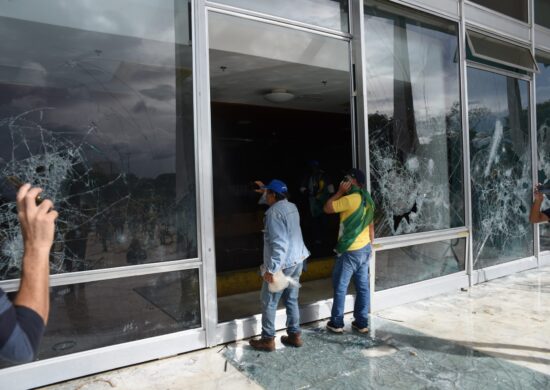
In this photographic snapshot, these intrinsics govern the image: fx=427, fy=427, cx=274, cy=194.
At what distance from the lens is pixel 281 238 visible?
3.83m

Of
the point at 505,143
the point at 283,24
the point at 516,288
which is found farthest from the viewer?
the point at 505,143

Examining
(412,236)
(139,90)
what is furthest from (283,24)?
(412,236)

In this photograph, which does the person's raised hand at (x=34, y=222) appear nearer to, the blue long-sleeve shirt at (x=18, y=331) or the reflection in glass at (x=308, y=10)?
the blue long-sleeve shirt at (x=18, y=331)

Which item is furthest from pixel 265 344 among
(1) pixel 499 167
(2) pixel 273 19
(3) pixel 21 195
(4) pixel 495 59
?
(4) pixel 495 59

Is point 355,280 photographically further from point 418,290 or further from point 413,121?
point 413,121

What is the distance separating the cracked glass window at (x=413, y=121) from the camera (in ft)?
17.1

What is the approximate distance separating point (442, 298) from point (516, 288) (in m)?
1.28

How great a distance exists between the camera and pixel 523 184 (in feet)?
23.0

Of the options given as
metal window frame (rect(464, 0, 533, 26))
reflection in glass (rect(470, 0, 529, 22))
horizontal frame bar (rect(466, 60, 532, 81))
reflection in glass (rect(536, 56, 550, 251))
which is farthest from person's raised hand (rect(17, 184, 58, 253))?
reflection in glass (rect(536, 56, 550, 251))

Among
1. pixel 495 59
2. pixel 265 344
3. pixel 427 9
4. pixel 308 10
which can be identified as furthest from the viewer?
pixel 495 59

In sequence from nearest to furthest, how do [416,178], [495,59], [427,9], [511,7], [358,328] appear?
[358,328]
[416,178]
[427,9]
[495,59]
[511,7]

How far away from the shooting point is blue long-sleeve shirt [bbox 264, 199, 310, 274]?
3807 millimetres

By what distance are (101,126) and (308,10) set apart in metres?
2.69

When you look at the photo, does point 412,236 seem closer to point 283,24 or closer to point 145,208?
point 283,24
